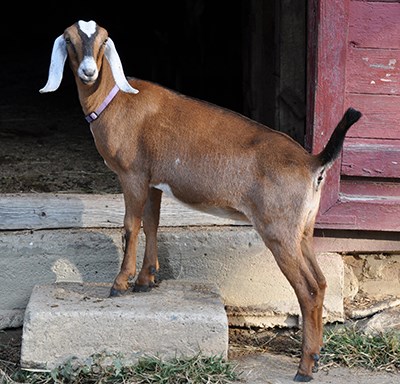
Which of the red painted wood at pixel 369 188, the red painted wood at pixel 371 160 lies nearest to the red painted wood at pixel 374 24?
the red painted wood at pixel 371 160

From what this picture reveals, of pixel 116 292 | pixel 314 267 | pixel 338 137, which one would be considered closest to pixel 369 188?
pixel 314 267

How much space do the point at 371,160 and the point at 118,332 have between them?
1.95 meters

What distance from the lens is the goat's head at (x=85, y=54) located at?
5.12 meters

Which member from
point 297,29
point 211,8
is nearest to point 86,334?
point 297,29

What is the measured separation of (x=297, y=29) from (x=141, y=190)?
→ 121 inches

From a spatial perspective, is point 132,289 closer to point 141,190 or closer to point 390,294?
point 141,190

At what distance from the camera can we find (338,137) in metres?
5.03

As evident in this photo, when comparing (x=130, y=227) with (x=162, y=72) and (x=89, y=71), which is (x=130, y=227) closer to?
(x=89, y=71)

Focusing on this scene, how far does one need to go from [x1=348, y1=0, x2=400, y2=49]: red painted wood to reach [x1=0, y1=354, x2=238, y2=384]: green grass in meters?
2.15

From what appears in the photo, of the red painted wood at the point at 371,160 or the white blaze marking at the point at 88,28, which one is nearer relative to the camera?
the white blaze marking at the point at 88,28

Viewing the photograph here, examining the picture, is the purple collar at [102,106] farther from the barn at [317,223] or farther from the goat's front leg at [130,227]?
the barn at [317,223]

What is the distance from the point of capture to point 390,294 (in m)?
6.63

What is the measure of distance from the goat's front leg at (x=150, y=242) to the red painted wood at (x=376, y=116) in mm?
1351

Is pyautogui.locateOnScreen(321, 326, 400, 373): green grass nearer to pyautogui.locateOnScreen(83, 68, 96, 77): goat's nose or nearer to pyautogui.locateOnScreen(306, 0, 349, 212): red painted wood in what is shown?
pyautogui.locateOnScreen(306, 0, 349, 212): red painted wood
